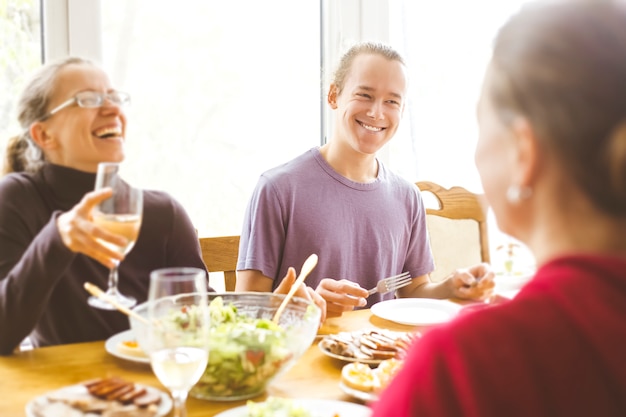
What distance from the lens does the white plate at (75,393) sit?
2.99 feet

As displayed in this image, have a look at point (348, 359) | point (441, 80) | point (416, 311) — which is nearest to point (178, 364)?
point (348, 359)

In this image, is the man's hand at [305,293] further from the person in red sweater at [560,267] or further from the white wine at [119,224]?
the person in red sweater at [560,267]

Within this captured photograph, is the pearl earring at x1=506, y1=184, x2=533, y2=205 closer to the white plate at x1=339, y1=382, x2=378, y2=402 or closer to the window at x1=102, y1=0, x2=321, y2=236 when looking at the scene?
the white plate at x1=339, y1=382, x2=378, y2=402

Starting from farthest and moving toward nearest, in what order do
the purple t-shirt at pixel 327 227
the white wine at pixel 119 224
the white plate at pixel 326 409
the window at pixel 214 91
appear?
1. the window at pixel 214 91
2. the purple t-shirt at pixel 327 227
3. the white wine at pixel 119 224
4. the white plate at pixel 326 409

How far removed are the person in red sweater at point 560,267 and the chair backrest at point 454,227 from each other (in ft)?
6.40

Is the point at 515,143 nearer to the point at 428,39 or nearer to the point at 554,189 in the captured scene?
the point at 554,189

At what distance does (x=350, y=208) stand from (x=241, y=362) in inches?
41.1

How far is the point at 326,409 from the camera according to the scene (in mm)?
955

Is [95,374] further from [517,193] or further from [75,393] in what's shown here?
[517,193]

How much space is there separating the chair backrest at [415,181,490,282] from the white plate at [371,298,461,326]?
90 cm

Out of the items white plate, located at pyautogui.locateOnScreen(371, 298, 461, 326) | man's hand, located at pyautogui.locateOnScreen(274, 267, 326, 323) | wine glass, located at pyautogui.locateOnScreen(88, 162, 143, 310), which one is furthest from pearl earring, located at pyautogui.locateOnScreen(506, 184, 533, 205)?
white plate, located at pyautogui.locateOnScreen(371, 298, 461, 326)

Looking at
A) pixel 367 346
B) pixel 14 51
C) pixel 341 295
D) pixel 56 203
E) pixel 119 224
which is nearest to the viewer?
pixel 119 224

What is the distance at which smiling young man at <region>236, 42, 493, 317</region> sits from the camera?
1.86m

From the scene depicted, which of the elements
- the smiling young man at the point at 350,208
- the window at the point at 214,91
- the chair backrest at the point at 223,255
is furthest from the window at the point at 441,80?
the chair backrest at the point at 223,255
